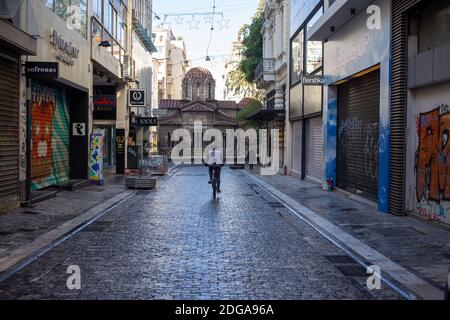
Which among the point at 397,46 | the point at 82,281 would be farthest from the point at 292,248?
the point at 397,46

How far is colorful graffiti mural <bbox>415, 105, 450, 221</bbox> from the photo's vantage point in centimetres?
1068

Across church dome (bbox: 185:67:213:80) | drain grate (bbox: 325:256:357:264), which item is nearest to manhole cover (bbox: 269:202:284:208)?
drain grate (bbox: 325:256:357:264)

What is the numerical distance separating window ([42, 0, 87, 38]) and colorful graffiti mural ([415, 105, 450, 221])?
10450 millimetres

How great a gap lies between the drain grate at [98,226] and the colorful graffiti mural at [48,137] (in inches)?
210

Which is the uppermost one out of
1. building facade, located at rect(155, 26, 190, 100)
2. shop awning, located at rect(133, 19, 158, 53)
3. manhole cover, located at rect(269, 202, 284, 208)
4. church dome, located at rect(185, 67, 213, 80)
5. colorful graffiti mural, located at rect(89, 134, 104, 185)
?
building facade, located at rect(155, 26, 190, 100)

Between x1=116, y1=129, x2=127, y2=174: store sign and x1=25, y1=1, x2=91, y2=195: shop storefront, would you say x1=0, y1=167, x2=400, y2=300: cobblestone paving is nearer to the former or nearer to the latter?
x1=25, y1=1, x2=91, y2=195: shop storefront

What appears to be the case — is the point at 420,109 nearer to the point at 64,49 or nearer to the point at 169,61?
the point at 64,49

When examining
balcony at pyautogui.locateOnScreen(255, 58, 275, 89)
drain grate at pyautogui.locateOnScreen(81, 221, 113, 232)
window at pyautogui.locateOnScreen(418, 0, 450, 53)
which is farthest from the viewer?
balcony at pyautogui.locateOnScreen(255, 58, 275, 89)

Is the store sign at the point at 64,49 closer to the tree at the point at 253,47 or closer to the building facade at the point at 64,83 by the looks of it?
the building facade at the point at 64,83

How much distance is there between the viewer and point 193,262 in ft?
25.6

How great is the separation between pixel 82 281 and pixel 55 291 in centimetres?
48

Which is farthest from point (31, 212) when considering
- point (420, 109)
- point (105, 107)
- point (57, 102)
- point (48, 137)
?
point (105, 107)

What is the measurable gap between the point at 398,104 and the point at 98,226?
23.4 feet
